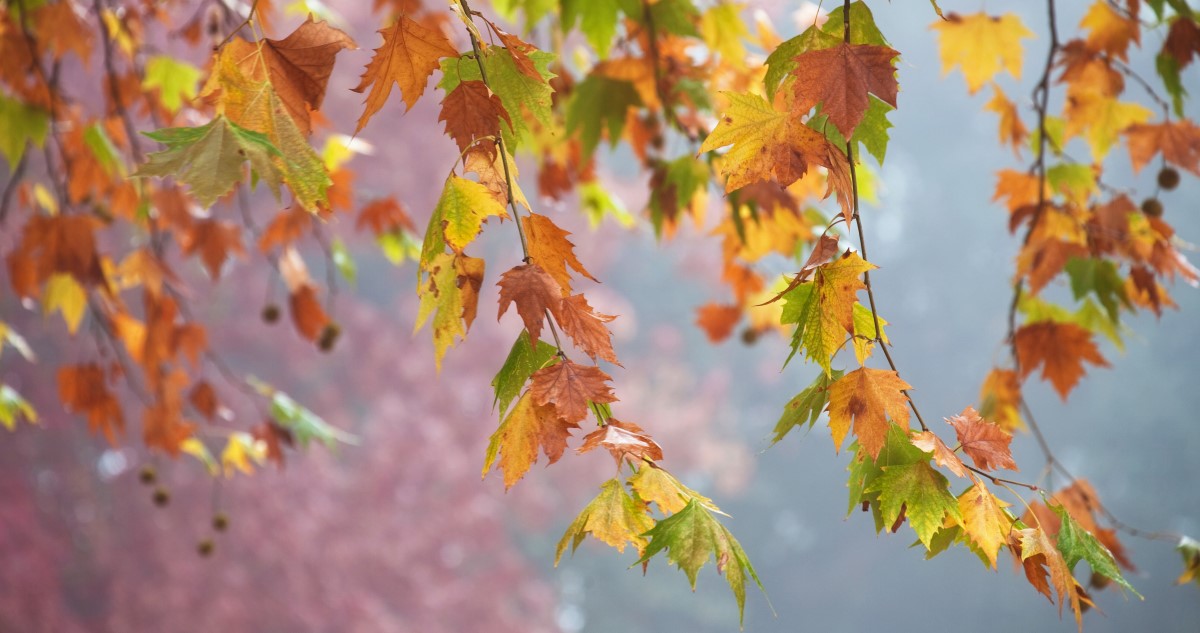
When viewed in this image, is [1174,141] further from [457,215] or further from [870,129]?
[457,215]

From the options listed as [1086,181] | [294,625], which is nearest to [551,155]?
[1086,181]

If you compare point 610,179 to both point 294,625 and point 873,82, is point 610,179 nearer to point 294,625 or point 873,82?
point 294,625

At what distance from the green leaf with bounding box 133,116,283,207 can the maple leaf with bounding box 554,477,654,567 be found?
0.88 feet

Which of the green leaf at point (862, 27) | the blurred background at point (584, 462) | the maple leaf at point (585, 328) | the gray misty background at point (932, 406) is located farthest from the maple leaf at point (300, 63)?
the gray misty background at point (932, 406)

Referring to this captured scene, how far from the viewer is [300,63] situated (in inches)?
26.2

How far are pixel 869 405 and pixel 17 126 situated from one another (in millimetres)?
1482

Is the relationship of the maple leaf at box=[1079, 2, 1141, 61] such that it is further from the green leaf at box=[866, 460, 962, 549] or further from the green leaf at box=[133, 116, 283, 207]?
the green leaf at box=[133, 116, 283, 207]

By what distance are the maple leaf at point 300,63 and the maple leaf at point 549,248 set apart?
0.17 m

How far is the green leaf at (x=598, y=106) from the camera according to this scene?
1.45 m

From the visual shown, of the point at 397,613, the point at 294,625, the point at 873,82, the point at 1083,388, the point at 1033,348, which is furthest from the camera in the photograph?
the point at 1083,388

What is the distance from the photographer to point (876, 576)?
1012 cm

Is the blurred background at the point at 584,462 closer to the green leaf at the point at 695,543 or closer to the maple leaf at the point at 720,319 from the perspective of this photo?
the maple leaf at the point at 720,319

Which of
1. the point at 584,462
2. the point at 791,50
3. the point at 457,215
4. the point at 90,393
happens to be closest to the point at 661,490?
the point at 457,215

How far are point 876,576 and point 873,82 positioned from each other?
1026 centimetres
